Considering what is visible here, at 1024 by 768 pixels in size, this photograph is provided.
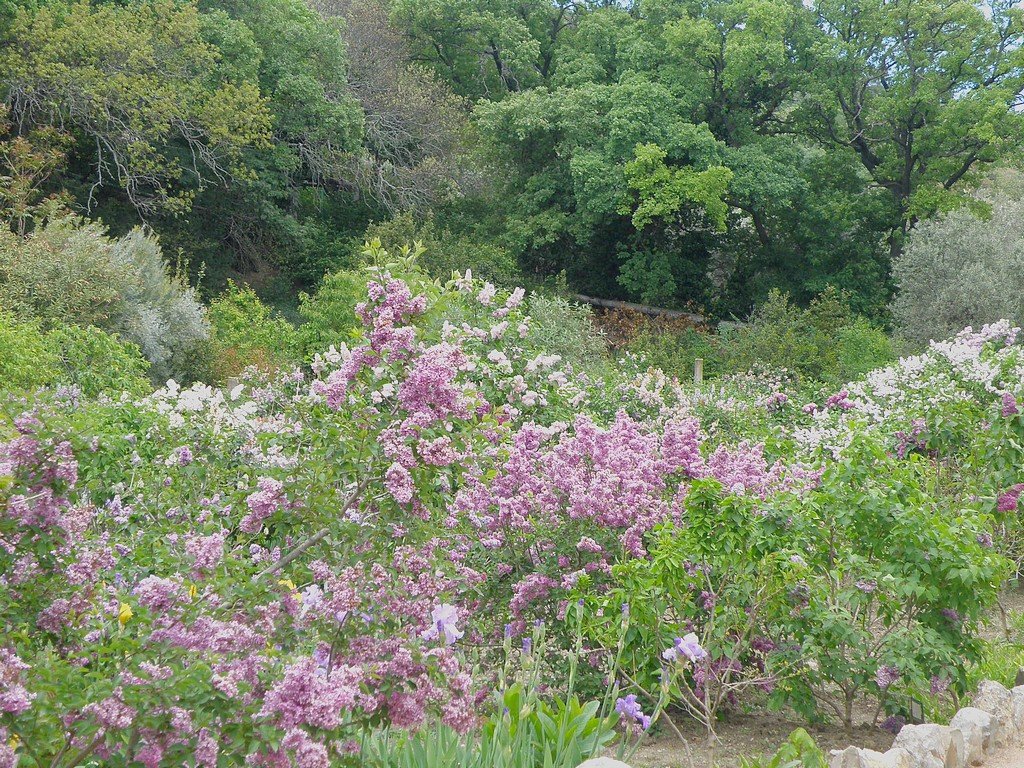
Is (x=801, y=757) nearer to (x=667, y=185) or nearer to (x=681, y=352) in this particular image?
(x=681, y=352)

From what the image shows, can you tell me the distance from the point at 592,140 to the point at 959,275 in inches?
291

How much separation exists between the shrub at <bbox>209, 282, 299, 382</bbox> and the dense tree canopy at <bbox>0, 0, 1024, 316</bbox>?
305 centimetres

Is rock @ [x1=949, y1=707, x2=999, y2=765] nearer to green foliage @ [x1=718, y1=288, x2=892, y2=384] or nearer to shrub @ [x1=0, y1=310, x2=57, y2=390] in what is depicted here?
shrub @ [x1=0, y1=310, x2=57, y2=390]

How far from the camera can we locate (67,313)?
12023mm

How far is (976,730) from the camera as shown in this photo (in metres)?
3.69

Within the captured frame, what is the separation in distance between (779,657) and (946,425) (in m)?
2.96

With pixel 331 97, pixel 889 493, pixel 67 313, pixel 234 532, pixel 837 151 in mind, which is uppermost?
pixel 837 151

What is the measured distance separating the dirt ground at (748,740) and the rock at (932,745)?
32 cm

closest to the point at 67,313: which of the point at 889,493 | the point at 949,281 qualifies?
the point at 889,493

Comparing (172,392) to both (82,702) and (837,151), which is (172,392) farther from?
(837,151)

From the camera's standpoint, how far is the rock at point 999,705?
12.8 feet

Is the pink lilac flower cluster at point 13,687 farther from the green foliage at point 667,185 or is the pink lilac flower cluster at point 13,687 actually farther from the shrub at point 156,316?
the green foliage at point 667,185

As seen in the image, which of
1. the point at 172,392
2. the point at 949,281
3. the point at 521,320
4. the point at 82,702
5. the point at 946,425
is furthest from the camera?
the point at 949,281

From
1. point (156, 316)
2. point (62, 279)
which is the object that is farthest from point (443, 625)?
point (156, 316)
